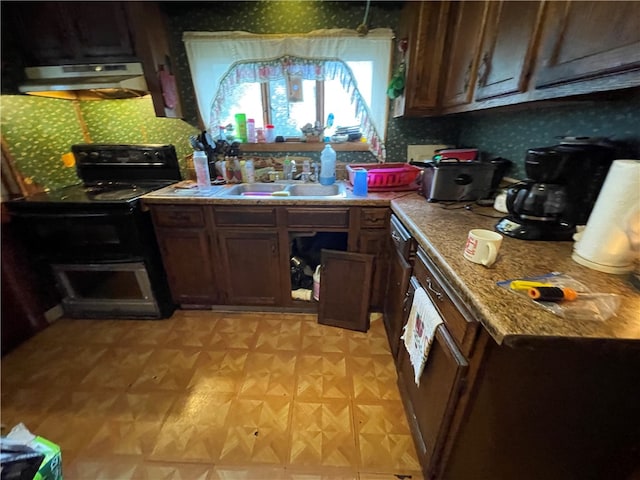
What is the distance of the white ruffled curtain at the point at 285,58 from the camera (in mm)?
1916

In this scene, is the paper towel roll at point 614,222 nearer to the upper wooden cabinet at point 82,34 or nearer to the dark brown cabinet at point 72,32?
the upper wooden cabinet at point 82,34

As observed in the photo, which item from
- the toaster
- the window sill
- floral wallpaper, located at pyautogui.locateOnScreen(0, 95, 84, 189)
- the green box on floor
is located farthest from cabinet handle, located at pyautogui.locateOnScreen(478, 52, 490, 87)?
floral wallpaper, located at pyautogui.locateOnScreen(0, 95, 84, 189)

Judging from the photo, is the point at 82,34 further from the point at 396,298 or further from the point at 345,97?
the point at 396,298

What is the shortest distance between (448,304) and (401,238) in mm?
560

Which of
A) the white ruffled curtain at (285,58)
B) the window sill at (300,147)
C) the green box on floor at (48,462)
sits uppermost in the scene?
the white ruffled curtain at (285,58)

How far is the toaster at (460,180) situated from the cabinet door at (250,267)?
103 cm

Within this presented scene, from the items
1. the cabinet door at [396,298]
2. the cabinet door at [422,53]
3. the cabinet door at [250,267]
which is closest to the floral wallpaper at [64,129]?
the cabinet door at [250,267]

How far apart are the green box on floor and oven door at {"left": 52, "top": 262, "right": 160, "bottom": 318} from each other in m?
0.99

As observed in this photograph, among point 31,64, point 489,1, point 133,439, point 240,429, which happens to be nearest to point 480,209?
point 489,1

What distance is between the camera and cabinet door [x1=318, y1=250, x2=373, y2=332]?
1.76 meters

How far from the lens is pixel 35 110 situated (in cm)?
183

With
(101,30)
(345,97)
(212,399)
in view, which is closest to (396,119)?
(345,97)

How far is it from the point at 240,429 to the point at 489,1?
237 centimetres

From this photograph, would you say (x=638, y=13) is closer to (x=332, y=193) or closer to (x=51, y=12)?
(x=332, y=193)
